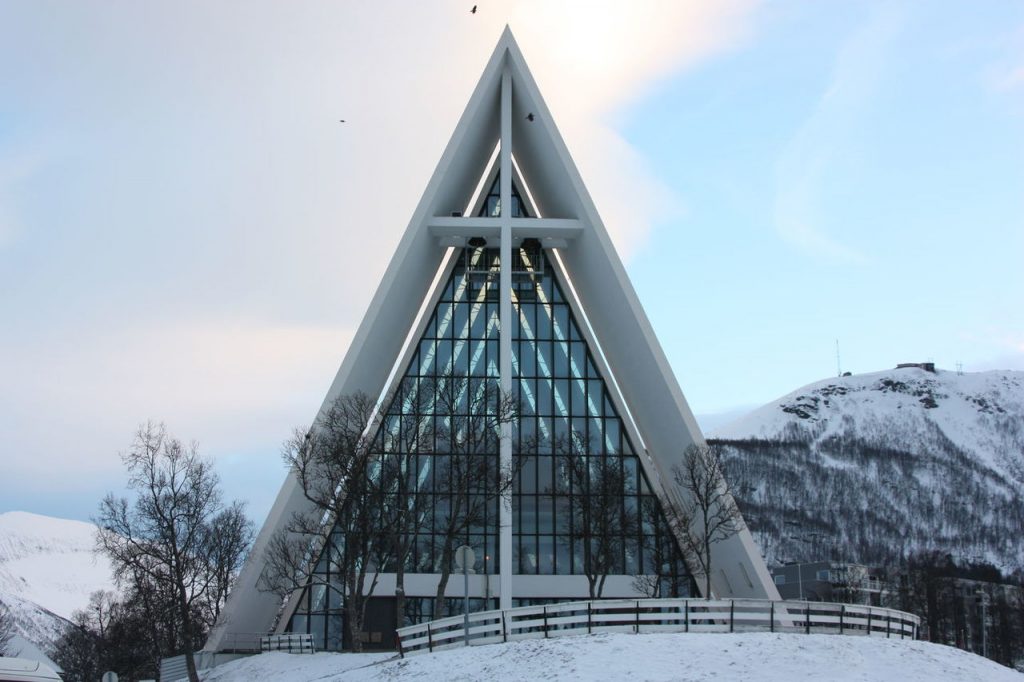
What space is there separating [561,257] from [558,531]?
10.5 metres

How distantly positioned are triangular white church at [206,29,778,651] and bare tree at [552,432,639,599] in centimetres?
29

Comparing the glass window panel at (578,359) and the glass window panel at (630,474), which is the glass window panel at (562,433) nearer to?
the glass window panel at (578,359)

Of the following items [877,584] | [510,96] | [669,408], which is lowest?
[877,584]

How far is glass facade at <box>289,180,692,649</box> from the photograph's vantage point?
37.6 m

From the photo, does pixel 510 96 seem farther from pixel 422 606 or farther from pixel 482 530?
pixel 422 606

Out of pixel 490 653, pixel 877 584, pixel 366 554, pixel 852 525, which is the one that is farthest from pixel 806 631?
pixel 852 525

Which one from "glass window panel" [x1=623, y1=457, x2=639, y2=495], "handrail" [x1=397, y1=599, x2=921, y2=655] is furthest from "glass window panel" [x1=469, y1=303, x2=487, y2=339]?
"handrail" [x1=397, y1=599, x2=921, y2=655]

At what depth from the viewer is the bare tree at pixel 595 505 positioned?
1356 inches

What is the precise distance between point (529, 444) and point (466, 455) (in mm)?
8324

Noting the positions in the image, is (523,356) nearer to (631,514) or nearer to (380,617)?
(631,514)

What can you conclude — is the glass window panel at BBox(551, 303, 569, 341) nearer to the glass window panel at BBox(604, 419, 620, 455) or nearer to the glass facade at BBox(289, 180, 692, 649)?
the glass facade at BBox(289, 180, 692, 649)

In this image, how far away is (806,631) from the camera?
19.8 m

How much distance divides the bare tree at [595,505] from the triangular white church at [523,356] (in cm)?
29

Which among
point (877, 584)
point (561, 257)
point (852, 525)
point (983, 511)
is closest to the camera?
point (561, 257)
